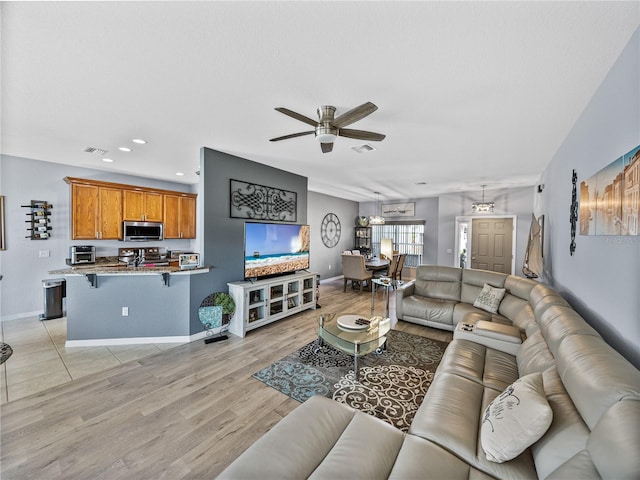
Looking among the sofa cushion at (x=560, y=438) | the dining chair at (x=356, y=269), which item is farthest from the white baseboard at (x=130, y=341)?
the dining chair at (x=356, y=269)

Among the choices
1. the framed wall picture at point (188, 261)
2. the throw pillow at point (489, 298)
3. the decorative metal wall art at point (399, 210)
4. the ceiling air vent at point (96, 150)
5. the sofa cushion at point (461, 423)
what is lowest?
the sofa cushion at point (461, 423)

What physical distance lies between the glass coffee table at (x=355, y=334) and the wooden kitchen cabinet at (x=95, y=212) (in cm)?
453

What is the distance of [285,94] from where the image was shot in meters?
2.09

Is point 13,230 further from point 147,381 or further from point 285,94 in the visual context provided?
point 285,94

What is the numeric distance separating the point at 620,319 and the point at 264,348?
126 inches

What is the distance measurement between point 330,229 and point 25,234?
20.8 feet

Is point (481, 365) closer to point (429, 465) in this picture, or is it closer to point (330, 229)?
point (429, 465)

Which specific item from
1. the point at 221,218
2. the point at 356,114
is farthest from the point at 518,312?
the point at 221,218

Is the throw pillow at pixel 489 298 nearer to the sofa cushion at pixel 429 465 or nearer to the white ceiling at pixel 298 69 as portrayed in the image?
the white ceiling at pixel 298 69

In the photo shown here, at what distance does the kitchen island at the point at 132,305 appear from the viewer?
3213 mm

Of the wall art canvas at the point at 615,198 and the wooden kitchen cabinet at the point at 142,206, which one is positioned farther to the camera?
the wooden kitchen cabinet at the point at 142,206

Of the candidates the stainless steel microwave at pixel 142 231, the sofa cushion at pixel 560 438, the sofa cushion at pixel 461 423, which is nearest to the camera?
the sofa cushion at pixel 560 438

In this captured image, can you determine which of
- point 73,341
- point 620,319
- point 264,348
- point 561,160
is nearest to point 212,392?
point 264,348

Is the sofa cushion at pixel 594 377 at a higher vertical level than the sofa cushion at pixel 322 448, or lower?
higher
